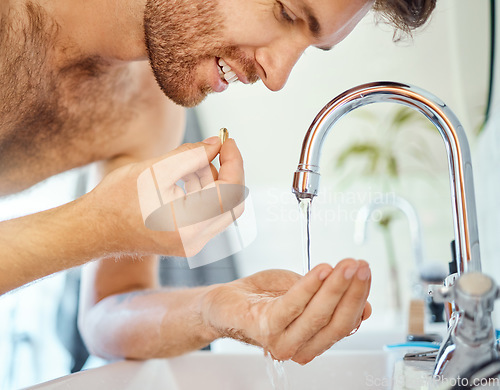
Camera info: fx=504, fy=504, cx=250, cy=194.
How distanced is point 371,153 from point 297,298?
861 mm

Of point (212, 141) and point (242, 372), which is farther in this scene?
point (242, 372)

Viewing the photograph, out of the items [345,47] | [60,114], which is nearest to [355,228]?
[345,47]

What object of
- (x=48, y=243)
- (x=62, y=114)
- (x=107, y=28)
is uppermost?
(x=107, y=28)

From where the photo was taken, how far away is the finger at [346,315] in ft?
1.38

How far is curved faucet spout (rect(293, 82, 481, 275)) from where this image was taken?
50cm

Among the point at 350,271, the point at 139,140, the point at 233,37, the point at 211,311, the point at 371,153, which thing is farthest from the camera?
the point at 371,153

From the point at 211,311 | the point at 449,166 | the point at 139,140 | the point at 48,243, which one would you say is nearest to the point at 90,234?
the point at 48,243

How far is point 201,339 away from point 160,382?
0.11 m

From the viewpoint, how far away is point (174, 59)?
86 centimetres

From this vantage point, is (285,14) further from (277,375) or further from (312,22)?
(277,375)

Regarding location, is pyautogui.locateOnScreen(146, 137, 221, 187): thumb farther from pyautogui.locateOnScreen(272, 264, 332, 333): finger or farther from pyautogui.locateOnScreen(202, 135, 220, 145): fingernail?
pyautogui.locateOnScreen(272, 264, 332, 333): finger

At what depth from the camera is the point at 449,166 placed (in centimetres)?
51

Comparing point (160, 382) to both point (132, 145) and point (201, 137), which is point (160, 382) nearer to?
point (132, 145)

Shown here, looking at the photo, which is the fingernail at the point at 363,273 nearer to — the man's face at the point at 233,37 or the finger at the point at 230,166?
the finger at the point at 230,166
